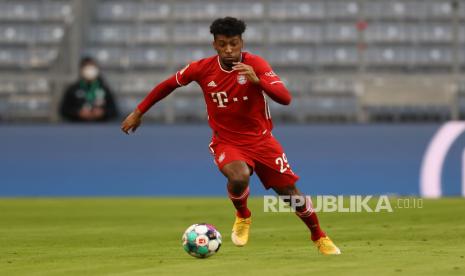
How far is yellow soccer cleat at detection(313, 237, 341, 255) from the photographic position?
31.2ft

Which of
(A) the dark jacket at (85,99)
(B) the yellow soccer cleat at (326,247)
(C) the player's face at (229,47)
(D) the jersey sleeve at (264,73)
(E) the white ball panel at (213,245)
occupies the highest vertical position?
(C) the player's face at (229,47)

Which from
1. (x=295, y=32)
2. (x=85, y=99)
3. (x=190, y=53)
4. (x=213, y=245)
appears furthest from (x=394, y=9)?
(x=213, y=245)

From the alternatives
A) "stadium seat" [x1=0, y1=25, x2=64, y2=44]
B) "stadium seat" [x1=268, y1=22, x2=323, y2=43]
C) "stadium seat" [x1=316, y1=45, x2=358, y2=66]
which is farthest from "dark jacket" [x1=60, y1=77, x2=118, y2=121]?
"stadium seat" [x1=316, y1=45, x2=358, y2=66]

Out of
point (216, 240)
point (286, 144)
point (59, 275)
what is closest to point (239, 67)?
point (216, 240)

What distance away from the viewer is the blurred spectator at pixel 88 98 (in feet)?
63.9

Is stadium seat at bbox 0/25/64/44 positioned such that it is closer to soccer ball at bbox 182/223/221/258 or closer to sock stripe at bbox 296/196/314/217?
sock stripe at bbox 296/196/314/217

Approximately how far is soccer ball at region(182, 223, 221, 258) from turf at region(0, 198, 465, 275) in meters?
0.11

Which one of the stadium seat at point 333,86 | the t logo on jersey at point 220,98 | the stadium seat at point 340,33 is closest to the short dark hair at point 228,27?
the t logo on jersey at point 220,98

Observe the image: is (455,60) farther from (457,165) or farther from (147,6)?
(147,6)

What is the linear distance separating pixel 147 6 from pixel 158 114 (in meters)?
3.53

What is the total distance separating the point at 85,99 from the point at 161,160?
1847 millimetres

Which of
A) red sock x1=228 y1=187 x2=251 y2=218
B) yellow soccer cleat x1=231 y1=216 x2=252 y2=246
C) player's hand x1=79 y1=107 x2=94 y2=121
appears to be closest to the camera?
red sock x1=228 y1=187 x2=251 y2=218

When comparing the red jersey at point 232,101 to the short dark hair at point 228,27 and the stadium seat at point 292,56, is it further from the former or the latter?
the stadium seat at point 292,56

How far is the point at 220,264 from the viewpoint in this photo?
28.4 ft
